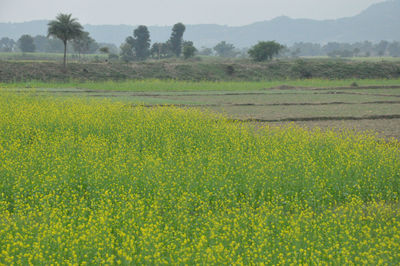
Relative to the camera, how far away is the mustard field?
20.5ft

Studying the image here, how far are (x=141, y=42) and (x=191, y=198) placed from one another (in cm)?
9451

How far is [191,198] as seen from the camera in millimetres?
8430

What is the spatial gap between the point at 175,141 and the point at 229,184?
4.20m

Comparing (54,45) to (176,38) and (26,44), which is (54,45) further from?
(176,38)

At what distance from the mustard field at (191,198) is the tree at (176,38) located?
281 feet

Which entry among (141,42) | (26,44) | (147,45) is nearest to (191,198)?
(141,42)

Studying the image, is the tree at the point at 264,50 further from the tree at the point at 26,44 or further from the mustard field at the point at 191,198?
the tree at the point at 26,44

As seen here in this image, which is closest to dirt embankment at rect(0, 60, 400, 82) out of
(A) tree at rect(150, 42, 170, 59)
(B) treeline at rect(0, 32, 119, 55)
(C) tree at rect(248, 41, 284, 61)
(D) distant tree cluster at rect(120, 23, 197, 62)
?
(C) tree at rect(248, 41, 284, 61)

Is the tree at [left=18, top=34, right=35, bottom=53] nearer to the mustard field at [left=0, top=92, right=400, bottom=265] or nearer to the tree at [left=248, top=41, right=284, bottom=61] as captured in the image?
the tree at [left=248, top=41, right=284, bottom=61]

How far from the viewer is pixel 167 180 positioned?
30.3 ft

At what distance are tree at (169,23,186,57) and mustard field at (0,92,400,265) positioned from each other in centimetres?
8576

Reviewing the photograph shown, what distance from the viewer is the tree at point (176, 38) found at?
98.8 m

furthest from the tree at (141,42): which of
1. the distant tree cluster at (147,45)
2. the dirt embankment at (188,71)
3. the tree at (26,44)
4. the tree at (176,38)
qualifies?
the tree at (26,44)

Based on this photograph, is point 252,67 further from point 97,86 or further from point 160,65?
point 97,86
